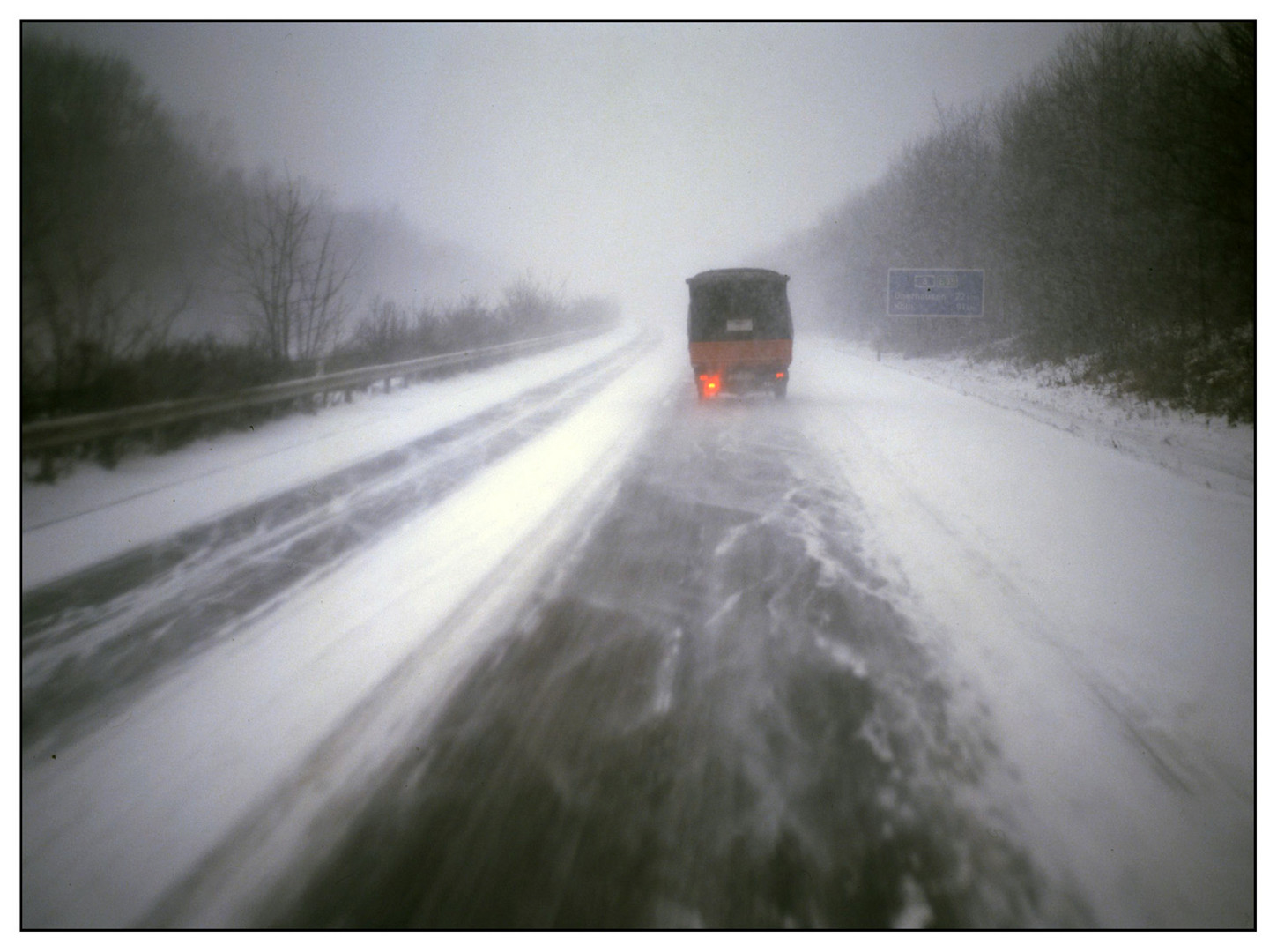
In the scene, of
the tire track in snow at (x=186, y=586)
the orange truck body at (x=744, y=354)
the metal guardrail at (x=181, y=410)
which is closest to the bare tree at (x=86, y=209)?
the metal guardrail at (x=181, y=410)

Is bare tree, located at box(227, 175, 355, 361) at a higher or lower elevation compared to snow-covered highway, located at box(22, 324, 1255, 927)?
higher

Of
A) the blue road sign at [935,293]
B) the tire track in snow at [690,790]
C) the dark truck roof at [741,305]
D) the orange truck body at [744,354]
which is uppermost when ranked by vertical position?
the blue road sign at [935,293]

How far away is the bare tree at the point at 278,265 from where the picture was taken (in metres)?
10.6

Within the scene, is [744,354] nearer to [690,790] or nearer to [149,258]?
[690,790]

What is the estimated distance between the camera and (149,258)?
36.5 ft

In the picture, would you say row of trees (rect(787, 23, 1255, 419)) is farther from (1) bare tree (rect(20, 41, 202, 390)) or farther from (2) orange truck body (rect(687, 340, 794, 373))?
(1) bare tree (rect(20, 41, 202, 390))

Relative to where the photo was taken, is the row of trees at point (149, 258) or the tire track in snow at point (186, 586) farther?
the row of trees at point (149, 258)

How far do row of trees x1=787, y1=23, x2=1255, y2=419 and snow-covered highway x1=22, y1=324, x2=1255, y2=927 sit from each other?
4753 millimetres

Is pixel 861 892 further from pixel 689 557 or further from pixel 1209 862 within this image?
pixel 689 557

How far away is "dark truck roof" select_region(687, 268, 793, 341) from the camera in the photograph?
12.1 m

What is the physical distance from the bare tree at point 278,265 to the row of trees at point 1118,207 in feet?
43.4

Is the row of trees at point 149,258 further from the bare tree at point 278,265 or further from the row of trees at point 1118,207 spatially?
the row of trees at point 1118,207

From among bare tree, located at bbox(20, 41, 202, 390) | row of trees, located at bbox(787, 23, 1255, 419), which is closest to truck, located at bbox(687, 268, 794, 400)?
row of trees, located at bbox(787, 23, 1255, 419)

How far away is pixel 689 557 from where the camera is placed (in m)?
4.37
